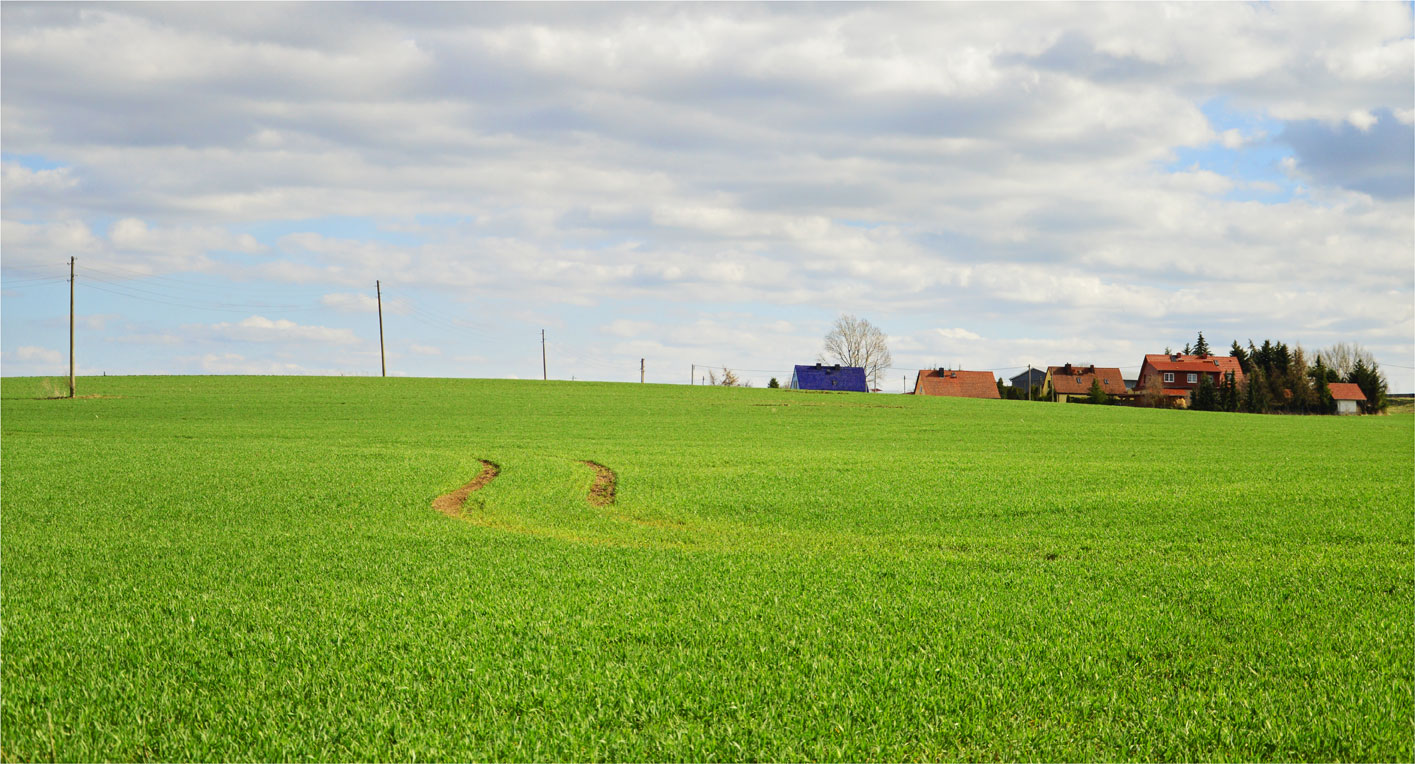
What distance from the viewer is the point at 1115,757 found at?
588cm


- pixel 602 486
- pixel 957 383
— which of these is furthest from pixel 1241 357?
pixel 602 486

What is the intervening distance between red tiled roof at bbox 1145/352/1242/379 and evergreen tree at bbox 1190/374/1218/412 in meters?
25.4

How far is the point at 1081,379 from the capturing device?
122 meters

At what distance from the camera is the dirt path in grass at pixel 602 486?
1969cm

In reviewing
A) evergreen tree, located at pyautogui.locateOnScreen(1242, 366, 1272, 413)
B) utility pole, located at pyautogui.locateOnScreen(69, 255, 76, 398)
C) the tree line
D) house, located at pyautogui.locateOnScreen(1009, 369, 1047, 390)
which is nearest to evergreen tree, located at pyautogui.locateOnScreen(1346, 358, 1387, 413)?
the tree line

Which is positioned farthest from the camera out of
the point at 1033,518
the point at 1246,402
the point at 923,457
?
the point at 1246,402

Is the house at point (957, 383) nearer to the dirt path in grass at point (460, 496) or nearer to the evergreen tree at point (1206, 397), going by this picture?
the evergreen tree at point (1206, 397)

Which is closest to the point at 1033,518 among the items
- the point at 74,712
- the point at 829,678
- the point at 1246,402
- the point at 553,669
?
the point at 829,678

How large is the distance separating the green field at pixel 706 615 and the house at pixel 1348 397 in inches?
3807

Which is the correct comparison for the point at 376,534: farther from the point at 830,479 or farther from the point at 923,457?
the point at 923,457

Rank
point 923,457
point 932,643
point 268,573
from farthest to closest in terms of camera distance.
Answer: point 923,457, point 268,573, point 932,643

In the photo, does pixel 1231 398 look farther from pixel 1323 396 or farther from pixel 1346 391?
pixel 1346 391

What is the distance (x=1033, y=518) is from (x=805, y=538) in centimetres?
471

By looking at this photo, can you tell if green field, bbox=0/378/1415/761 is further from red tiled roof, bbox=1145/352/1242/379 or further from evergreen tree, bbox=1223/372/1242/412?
red tiled roof, bbox=1145/352/1242/379
